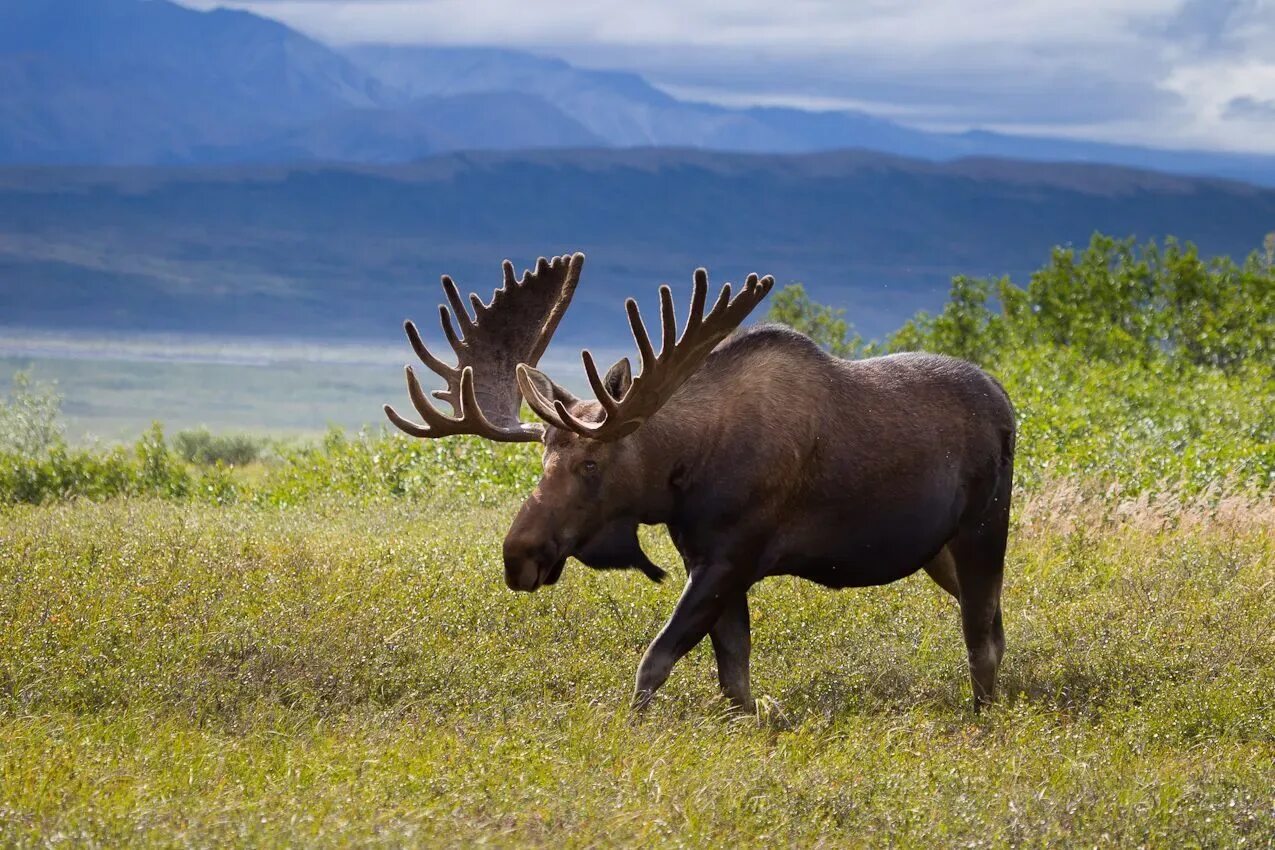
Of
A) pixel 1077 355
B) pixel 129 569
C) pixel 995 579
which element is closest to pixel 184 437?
pixel 1077 355

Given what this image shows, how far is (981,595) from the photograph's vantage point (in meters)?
9.04

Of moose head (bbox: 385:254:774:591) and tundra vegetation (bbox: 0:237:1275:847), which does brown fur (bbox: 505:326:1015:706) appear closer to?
moose head (bbox: 385:254:774:591)

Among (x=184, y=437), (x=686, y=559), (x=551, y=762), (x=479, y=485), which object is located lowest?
(x=184, y=437)

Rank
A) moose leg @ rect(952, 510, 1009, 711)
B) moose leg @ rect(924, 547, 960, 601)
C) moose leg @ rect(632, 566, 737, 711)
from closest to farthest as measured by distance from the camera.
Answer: moose leg @ rect(632, 566, 737, 711) → moose leg @ rect(952, 510, 1009, 711) → moose leg @ rect(924, 547, 960, 601)

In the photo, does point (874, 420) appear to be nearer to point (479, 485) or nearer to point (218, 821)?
point (218, 821)

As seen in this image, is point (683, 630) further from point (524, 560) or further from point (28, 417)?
point (28, 417)

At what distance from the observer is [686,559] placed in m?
8.34

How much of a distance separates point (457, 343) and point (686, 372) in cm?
169

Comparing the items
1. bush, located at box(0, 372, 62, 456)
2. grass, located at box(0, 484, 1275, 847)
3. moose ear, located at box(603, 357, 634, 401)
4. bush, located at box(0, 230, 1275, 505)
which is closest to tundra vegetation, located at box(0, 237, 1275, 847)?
grass, located at box(0, 484, 1275, 847)

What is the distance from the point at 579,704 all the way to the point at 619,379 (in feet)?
5.00

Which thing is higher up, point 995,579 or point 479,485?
point 995,579

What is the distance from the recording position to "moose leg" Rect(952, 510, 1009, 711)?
897 centimetres

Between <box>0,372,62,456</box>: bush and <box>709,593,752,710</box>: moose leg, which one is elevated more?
<box>709,593,752,710</box>: moose leg

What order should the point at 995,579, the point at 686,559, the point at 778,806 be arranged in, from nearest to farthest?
the point at 778,806
the point at 686,559
the point at 995,579
